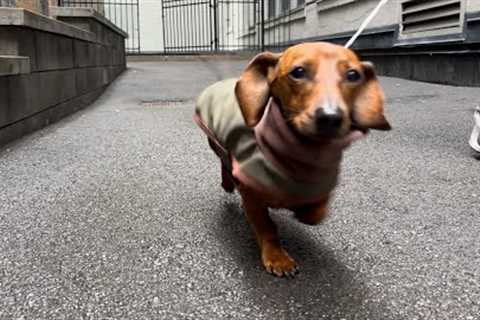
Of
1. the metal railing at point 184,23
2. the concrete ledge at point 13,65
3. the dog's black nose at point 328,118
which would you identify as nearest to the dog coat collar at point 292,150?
the dog's black nose at point 328,118

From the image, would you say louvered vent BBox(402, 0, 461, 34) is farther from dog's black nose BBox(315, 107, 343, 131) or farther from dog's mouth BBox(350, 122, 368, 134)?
dog's black nose BBox(315, 107, 343, 131)

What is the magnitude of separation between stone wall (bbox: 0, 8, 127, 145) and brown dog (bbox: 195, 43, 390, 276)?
1956 millimetres

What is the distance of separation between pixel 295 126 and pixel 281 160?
0.13 metres

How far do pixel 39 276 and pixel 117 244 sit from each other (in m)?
0.29

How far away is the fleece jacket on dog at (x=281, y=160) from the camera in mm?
1271

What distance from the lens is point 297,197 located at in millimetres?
1347

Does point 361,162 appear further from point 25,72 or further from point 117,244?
point 25,72

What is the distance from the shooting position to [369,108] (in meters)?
1.21

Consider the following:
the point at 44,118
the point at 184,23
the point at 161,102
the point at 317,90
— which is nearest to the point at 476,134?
the point at 317,90

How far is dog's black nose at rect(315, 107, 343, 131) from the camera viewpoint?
1105 mm

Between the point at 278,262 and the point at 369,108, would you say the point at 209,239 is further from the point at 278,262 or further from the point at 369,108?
the point at 369,108

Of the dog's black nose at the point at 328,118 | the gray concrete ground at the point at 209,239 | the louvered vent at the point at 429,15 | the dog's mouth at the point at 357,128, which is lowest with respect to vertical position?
the gray concrete ground at the point at 209,239

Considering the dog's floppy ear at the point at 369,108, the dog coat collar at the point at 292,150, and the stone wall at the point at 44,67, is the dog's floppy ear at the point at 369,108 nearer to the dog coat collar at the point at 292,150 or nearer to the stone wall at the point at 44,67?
the dog coat collar at the point at 292,150

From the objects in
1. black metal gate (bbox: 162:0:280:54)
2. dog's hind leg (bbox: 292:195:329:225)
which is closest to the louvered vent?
dog's hind leg (bbox: 292:195:329:225)
